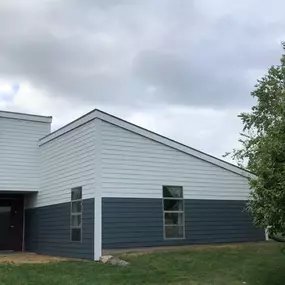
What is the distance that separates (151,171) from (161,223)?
1674 mm

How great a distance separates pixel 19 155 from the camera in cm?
1794

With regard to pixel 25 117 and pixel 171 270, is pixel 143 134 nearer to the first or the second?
pixel 171 270

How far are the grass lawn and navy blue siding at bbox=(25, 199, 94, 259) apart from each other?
1578mm

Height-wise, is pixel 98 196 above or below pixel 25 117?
below

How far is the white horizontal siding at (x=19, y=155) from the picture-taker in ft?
57.6

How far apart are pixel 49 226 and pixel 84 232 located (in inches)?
131

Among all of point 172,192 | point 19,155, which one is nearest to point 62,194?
point 19,155

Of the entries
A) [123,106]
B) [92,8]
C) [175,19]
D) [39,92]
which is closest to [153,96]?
[123,106]

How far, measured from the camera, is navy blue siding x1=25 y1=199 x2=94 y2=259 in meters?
13.7

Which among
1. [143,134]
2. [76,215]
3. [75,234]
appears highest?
[143,134]

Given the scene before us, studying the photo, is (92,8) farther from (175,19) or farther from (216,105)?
(216,105)

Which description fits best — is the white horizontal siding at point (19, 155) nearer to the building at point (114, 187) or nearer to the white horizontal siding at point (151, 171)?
the building at point (114, 187)

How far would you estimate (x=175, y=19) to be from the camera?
1259cm

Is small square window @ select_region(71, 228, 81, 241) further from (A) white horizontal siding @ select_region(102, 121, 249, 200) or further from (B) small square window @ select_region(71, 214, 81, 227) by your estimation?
(A) white horizontal siding @ select_region(102, 121, 249, 200)
